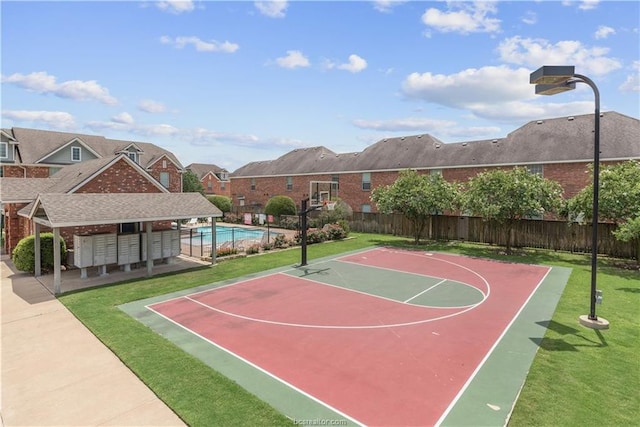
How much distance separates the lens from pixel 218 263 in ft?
61.0

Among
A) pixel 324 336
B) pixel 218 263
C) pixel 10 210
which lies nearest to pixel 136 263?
pixel 218 263

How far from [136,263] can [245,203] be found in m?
33.0

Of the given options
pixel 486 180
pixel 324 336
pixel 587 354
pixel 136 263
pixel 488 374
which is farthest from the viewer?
pixel 486 180

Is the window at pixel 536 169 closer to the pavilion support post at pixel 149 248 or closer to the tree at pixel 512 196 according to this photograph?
the tree at pixel 512 196

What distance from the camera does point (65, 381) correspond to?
7.21 m

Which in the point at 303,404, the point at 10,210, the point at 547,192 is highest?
the point at 547,192

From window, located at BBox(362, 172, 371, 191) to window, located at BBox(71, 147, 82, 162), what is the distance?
28540 millimetres

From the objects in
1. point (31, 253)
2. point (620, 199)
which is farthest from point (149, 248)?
point (620, 199)

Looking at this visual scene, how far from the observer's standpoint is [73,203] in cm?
1432

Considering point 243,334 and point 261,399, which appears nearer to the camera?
point 261,399

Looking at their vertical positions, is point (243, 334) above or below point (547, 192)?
below

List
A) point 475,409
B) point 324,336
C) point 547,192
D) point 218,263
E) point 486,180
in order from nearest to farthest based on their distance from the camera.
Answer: point 475,409, point 324,336, point 218,263, point 547,192, point 486,180

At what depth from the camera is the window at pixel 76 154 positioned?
3481cm

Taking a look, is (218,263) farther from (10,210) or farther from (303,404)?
(303,404)
